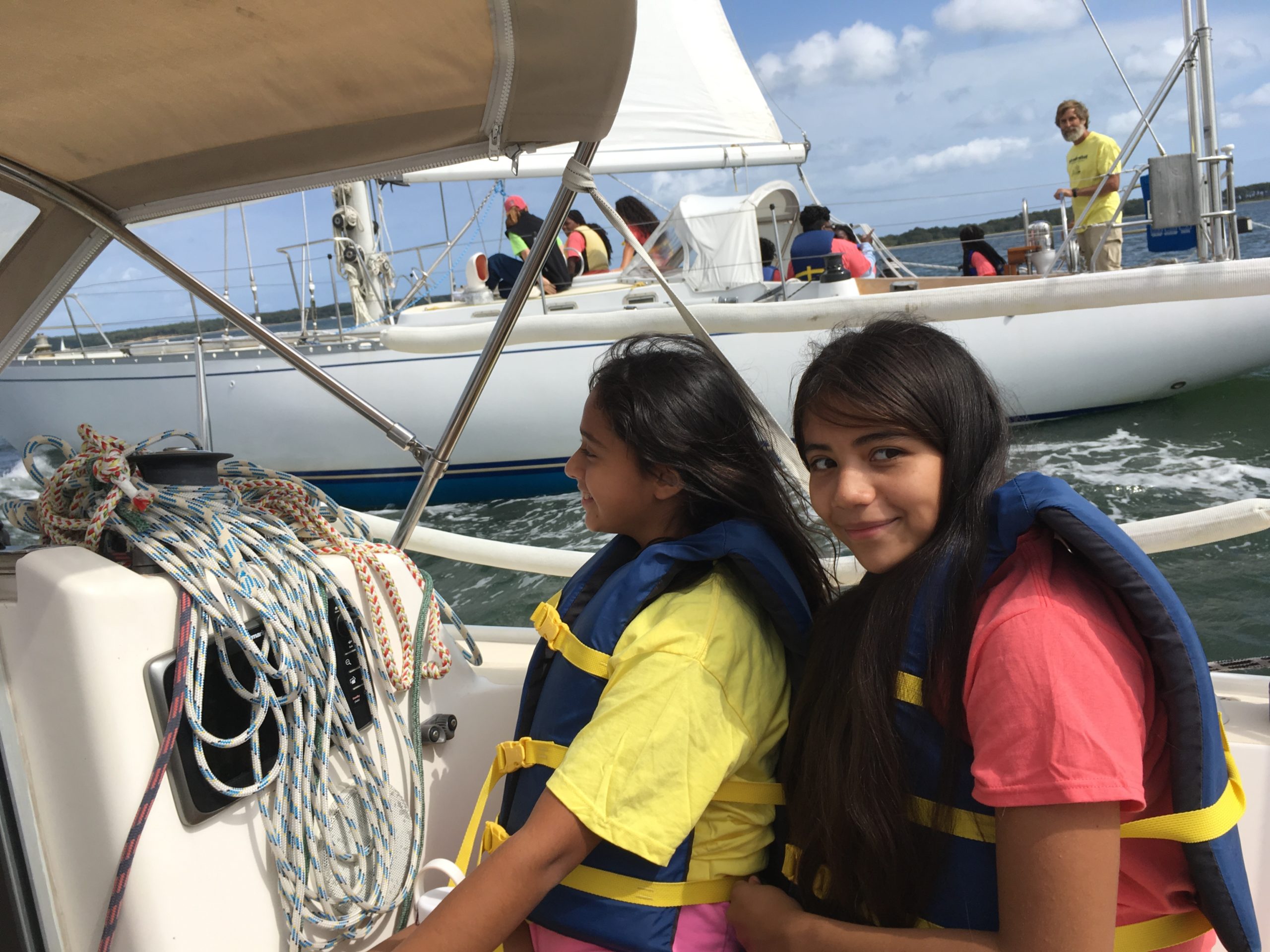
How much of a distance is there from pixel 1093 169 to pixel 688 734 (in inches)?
262

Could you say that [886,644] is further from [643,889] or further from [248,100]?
[248,100]

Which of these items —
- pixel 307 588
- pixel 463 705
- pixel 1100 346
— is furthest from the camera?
pixel 1100 346

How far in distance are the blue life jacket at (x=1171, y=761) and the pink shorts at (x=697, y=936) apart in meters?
0.22

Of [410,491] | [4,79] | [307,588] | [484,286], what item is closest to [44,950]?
[307,588]

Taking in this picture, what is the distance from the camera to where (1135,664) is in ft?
2.45

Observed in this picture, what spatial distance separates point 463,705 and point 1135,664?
1.01 meters

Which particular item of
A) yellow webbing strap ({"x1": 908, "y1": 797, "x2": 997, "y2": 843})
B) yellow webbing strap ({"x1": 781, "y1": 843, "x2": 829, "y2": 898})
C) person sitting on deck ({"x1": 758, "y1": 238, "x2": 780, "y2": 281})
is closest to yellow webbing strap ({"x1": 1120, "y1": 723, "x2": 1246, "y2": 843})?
yellow webbing strap ({"x1": 908, "y1": 797, "x2": 997, "y2": 843})

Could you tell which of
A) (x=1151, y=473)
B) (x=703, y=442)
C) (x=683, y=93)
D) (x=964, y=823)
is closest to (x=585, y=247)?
(x=683, y=93)

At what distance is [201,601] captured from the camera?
38.9 inches

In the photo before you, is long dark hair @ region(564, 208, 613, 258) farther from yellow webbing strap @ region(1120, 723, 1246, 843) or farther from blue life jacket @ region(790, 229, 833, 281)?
yellow webbing strap @ region(1120, 723, 1246, 843)

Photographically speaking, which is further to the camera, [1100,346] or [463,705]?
[1100,346]

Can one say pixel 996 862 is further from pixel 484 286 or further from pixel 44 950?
pixel 484 286

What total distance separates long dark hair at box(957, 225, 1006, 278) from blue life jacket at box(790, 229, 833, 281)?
2.13 metres

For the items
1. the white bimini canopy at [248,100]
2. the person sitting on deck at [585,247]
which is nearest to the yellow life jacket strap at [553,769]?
the white bimini canopy at [248,100]
